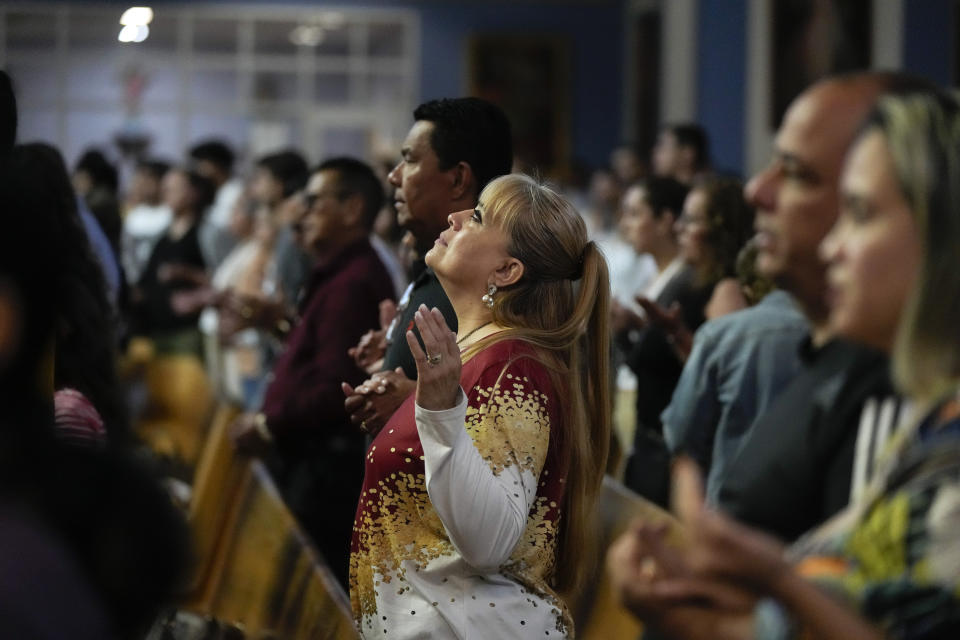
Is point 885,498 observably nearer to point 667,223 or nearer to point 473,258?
point 473,258

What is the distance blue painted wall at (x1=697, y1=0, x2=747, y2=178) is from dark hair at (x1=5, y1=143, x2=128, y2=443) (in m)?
11.3

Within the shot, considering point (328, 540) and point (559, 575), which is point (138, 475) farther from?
point (328, 540)

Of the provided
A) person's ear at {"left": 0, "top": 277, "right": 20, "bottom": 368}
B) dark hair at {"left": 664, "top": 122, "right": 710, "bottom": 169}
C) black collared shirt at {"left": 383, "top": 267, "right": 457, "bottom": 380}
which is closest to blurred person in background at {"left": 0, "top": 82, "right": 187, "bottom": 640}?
person's ear at {"left": 0, "top": 277, "right": 20, "bottom": 368}

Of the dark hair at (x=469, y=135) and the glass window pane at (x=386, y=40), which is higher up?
the glass window pane at (x=386, y=40)

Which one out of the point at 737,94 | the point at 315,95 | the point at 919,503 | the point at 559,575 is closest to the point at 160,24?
the point at 315,95

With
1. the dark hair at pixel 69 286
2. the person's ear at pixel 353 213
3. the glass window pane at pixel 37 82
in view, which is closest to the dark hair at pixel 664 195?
the person's ear at pixel 353 213

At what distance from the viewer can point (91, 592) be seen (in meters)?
1.56

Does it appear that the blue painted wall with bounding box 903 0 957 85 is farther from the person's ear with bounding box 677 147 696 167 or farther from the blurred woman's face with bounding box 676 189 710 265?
the blurred woman's face with bounding box 676 189 710 265

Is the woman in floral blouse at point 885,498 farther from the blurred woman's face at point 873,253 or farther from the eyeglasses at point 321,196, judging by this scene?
the eyeglasses at point 321,196

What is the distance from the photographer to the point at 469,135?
12.8 feet

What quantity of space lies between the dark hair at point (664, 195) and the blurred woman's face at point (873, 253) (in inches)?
183

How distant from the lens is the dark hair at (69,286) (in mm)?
1620

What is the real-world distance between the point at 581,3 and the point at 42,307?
70.6 feet

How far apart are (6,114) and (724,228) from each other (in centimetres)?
278
